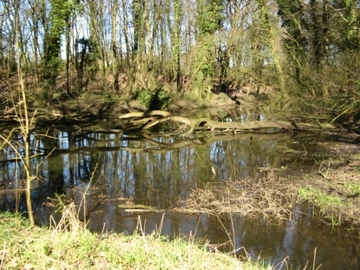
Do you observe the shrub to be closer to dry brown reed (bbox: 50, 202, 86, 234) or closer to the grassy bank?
dry brown reed (bbox: 50, 202, 86, 234)

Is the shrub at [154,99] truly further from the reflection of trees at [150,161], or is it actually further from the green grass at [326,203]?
the green grass at [326,203]

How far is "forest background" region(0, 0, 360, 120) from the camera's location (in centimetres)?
→ 1625

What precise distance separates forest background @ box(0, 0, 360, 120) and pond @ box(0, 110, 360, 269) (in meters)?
3.08

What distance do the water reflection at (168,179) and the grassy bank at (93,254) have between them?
4.98 feet

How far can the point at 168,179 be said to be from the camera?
10383 millimetres

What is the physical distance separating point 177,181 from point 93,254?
598cm

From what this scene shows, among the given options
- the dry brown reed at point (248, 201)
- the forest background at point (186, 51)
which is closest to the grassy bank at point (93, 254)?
the dry brown reed at point (248, 201)

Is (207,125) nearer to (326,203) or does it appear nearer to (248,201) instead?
(248,201)

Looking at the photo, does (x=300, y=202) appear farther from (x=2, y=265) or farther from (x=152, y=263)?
(x=2, y=265)

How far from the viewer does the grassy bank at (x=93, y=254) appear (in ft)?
13.0

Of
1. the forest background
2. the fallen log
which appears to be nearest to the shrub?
the forest background

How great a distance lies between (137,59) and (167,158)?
20.8 metres

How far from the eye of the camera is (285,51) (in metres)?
20.9

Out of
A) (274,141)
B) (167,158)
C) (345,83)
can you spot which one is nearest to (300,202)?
(167,158)
